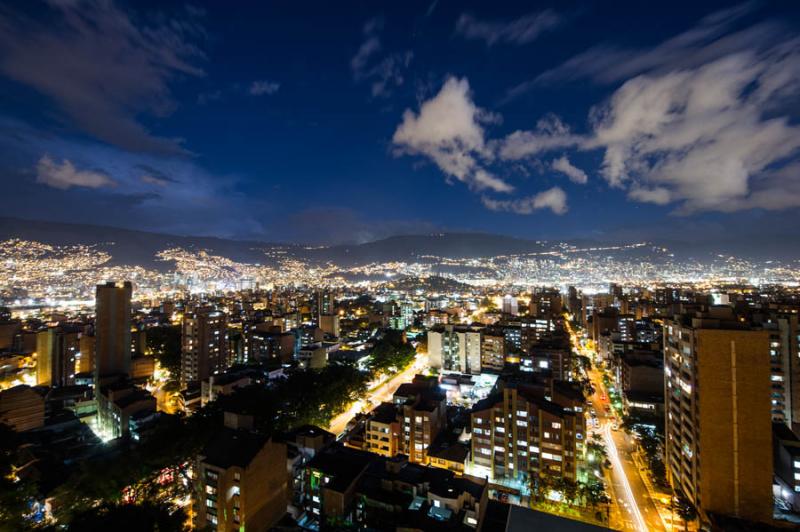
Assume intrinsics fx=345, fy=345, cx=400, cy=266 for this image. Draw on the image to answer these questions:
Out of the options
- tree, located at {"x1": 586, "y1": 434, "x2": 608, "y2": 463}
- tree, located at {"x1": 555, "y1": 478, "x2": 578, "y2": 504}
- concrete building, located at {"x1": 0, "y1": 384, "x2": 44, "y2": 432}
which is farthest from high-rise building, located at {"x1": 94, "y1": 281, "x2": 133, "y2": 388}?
tree, located at {"x1": 586, "y1": 434, "x2": 608, "y2": 463}

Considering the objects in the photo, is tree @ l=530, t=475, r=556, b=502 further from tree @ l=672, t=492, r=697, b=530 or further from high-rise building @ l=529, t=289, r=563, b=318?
high-rise building @ l=529, t=289, r=563, b=318

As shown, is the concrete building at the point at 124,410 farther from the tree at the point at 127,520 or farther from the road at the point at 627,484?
the road at the point at 627,484

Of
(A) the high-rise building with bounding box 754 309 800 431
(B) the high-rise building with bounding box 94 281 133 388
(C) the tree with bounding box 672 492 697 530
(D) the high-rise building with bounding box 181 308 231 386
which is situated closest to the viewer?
(C) the tree with bounding box 672 492 697 530

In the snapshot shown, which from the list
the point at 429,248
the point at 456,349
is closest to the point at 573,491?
the point at 456,349

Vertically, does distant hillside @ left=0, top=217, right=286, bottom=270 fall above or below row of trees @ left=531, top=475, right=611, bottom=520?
above

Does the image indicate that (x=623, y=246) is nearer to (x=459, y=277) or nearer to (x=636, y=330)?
(x=459, y=277)

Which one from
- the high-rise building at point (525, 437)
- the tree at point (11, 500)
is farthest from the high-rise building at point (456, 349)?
the tree at point (11, 500)
